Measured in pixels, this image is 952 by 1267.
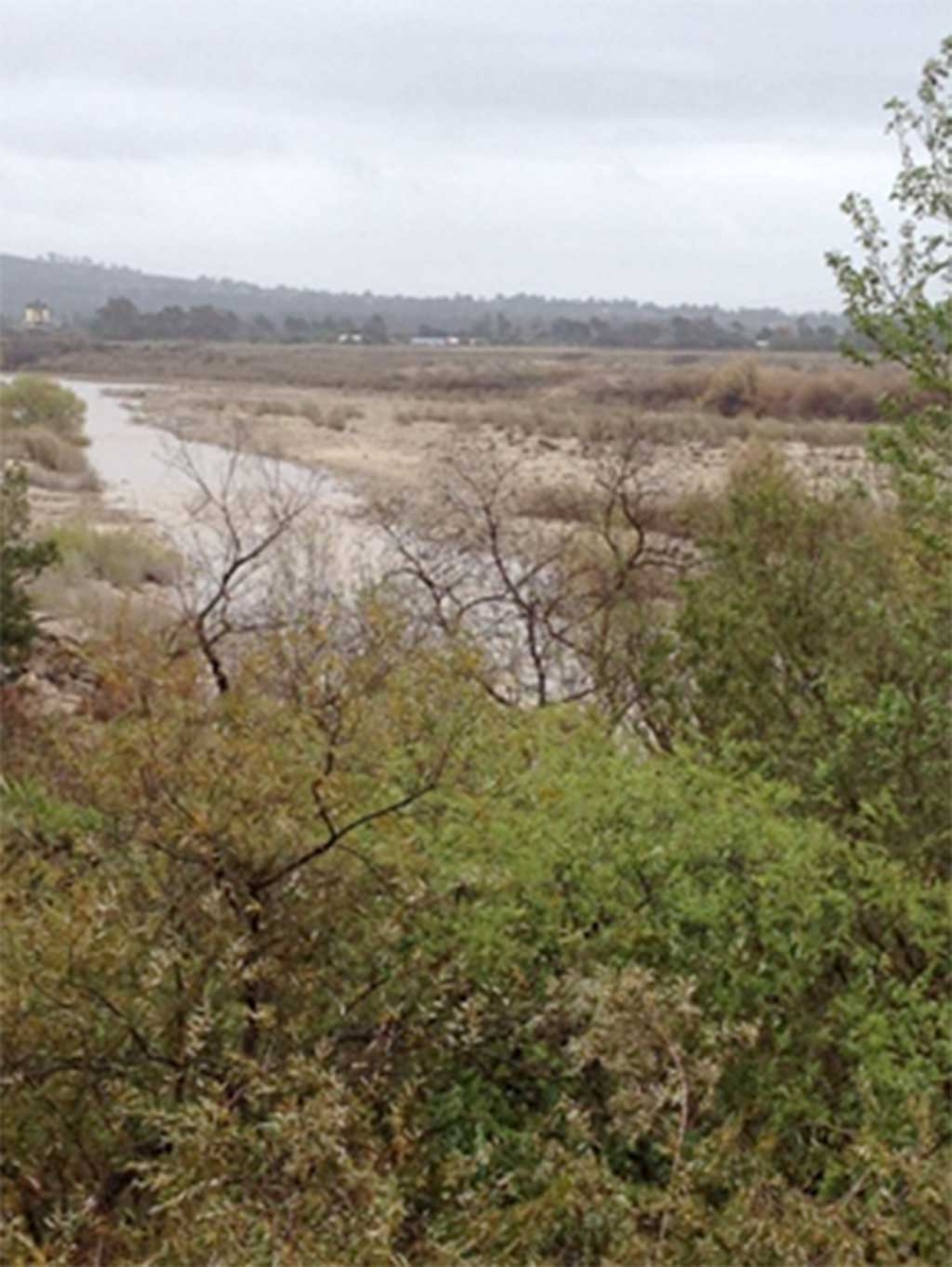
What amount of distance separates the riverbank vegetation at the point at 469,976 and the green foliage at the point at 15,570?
30.6 ft

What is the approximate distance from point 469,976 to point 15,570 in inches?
545

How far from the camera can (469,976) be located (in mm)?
6570

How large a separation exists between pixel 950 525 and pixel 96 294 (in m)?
83.2

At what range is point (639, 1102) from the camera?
16.7 ft

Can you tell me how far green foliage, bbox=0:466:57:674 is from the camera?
18594 mm

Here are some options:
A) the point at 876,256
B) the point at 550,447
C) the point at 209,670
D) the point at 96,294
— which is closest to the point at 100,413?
the point at 550,447

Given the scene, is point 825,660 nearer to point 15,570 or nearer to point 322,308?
point 15,570

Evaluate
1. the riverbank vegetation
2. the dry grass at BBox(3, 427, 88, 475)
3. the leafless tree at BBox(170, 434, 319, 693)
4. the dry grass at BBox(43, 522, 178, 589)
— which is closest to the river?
the leafless tree at BBox(170, 434, 319, 693)

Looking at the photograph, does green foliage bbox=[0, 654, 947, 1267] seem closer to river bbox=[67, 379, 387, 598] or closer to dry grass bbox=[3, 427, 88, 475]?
river bbox=[67, 379, 387, 598]

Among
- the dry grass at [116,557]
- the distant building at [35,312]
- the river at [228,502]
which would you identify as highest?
the distant building at [35,312]

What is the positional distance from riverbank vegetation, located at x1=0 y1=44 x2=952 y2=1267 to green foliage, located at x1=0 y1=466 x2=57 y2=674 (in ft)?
30.6

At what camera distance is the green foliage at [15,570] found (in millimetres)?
18594

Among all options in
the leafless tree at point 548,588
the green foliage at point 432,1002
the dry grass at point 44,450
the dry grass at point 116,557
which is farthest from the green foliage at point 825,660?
the dry grass at point 44,450

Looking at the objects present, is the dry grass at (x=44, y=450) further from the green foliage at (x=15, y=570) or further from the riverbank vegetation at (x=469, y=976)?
the riverbank vegetation at (x=469, y=976)
